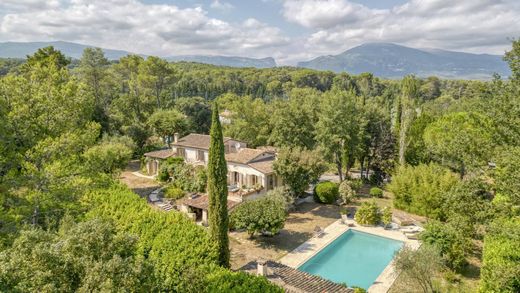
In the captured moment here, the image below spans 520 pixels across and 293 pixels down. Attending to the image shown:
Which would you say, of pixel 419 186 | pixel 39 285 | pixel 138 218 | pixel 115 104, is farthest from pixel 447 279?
pixel 115 104

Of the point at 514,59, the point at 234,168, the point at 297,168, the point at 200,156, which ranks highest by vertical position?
the point at 514,59

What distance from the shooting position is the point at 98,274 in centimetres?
722

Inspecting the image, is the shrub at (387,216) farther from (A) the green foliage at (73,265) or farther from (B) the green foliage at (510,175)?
(A) the green foliage at (73,265)

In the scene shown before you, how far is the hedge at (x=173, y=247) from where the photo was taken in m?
12.2

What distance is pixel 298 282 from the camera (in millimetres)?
15031

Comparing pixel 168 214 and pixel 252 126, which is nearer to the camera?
pixel 168 214

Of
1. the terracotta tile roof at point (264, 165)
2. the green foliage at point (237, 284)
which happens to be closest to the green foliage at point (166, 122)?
the terracotta tile roof at point (264, 165)

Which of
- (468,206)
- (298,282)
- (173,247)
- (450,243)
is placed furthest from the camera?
(468,206)

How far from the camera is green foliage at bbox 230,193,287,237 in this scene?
21.1 meters

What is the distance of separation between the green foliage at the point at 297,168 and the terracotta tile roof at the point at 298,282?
12.4 m

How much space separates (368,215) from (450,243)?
25.9ft

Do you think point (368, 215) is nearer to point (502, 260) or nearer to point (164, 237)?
point (502, 260)

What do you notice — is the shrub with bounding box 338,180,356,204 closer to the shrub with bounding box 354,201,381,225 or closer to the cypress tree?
the shrub with bounding box 354,201,381,225

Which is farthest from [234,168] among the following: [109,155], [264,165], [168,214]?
[168,214]
